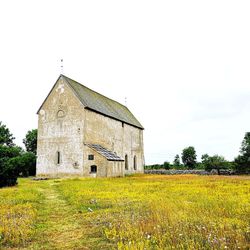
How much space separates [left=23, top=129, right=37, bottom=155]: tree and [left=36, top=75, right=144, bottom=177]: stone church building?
98.5 feet

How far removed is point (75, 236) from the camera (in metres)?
7.55

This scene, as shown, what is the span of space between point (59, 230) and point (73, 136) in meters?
28.9

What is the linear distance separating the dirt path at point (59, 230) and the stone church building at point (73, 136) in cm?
2367

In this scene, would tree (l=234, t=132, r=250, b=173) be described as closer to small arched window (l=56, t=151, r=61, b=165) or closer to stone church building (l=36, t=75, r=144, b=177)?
stone church building (l=36, t=75, r=144, b=177)

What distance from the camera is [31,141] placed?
68.4 meters

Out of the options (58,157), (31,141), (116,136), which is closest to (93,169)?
(58,157)

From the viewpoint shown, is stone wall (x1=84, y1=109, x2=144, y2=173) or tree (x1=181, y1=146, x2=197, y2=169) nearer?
stone wall (x1=84, y1=109, x2=144, y2=173)

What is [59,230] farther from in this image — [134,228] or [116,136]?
[116,136]

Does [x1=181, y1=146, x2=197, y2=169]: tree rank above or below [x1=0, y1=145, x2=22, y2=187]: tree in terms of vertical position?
above

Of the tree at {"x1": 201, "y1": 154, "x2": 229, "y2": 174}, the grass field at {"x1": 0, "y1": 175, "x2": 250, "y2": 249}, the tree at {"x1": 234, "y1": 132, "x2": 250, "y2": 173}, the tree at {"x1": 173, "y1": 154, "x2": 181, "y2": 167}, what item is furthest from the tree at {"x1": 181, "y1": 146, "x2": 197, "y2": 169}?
the grass field at {"x1": 0, "y1": 175, "x2": 250, "y2": 249}

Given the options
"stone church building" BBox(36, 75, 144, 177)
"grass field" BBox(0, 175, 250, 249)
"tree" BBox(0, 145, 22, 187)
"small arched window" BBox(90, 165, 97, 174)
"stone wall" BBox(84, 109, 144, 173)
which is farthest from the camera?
"stone wall" BBox(84, 109, 144, 173)

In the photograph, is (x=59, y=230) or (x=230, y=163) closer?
(x=59, y=230)

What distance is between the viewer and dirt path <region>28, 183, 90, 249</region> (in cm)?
689

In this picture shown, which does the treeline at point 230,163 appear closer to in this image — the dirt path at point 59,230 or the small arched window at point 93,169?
the small arched window at point 93,169
